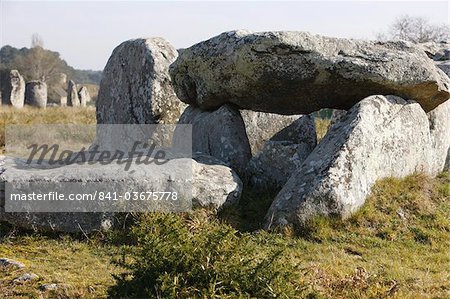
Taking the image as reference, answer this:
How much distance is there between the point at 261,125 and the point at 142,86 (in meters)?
3.14

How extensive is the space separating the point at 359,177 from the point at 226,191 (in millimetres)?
2160

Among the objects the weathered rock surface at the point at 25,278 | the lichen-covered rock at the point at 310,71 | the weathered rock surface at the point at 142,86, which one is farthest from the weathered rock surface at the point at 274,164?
the weathered rock surface at the point at 25,278

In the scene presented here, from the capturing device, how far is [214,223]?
8820 mm

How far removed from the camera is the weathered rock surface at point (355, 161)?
8.93 meters

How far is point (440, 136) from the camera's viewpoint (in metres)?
12.8

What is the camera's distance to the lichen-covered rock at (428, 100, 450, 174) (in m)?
12.5

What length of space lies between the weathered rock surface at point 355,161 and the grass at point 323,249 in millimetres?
243

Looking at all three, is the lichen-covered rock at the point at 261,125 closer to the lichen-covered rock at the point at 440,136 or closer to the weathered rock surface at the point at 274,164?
Answer: the weathered rock surface at the point at 274,164

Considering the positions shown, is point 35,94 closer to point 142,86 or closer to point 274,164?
point 142,86

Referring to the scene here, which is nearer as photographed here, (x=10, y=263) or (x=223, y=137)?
(x=10, y=263)

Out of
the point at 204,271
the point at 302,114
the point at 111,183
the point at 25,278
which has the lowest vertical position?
the point at 25,278

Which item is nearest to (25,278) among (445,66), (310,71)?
(310,71)

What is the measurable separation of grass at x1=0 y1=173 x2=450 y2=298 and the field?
0.01 metres

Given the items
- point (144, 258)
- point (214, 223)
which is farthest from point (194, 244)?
point (214, 223)
